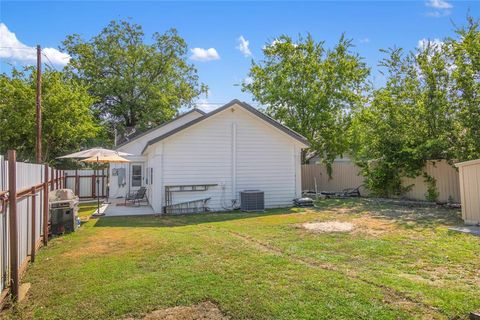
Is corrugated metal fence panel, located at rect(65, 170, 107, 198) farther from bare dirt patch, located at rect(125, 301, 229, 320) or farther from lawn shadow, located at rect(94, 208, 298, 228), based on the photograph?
bare dirt patch, located at rect(125, 301, 229, 320)

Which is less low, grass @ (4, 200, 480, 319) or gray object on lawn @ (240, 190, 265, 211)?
gray object on lawn @ (240, 190, 265, 211)

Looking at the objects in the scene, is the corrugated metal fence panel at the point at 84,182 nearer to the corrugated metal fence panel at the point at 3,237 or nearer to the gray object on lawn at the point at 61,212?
the gray object on lawn at the point at 61,212

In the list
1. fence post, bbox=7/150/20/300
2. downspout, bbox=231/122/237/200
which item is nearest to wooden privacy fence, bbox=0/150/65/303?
fence post, bbox=7/150/20/300

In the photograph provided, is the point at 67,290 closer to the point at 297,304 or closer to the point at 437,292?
the point at 297,304

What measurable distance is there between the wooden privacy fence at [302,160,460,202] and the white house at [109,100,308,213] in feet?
19.5

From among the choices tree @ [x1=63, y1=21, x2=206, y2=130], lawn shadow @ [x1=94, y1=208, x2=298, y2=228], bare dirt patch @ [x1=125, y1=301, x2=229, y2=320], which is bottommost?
bare dirt patch @ [x1=125, y1=301, x2=229, y2=320]

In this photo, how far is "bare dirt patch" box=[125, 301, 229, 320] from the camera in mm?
3512

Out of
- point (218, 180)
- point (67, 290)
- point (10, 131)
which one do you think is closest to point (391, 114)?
point (218, 180)

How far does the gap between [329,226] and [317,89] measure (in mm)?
14866

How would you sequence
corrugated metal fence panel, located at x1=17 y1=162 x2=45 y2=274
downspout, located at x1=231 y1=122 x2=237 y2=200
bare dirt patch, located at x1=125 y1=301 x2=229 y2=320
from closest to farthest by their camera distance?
bare dirt patch, located at x1=125 y1=301 x2=229 y2=320, corrugated metal fence panel, located at x1=17 y1=162 x2=45 y2=274, downspout, located at x1=231 y1=122 x2=237 y2=200

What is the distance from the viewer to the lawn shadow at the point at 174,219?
9.79 m

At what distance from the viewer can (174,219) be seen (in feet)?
35.5

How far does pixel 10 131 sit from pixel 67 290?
67.5ft

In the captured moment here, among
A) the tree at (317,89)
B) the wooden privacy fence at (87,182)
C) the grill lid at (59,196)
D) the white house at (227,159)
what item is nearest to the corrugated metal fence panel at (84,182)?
the wooden privacy fence at (87,182)
